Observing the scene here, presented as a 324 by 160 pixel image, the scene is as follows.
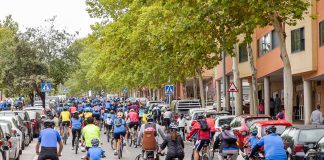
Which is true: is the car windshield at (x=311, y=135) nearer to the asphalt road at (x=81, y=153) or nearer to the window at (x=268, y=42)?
the asphalt road at (x=81, y=153)

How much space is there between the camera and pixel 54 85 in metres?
56.3

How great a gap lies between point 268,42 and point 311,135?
2750cm

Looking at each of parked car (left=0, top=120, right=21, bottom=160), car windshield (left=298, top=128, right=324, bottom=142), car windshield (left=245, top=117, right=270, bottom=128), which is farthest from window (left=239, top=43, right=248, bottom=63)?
car windshield (left=298, top=128, right=324, bottom=142)

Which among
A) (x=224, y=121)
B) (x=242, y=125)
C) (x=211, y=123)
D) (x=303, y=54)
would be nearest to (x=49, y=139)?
(x=242, y=125)

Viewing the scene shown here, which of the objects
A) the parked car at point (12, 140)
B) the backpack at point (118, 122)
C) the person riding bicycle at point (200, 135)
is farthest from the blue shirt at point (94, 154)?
the backpack at point (118, 122)

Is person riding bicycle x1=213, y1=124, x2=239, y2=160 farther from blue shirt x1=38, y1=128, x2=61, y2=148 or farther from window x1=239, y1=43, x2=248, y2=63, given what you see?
window x1=239, y1=43, x2=248, y2=63

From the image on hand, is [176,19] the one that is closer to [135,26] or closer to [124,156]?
[124,156]

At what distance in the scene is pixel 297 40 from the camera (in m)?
37.4

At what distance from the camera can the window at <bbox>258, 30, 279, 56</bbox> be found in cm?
4256

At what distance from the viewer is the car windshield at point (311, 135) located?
663 inches

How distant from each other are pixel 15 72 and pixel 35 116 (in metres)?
19.4

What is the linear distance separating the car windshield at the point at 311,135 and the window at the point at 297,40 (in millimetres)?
20057

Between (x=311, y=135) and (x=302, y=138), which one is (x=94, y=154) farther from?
(x=311, y=135)

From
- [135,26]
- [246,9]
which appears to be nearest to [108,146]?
[246,9]
